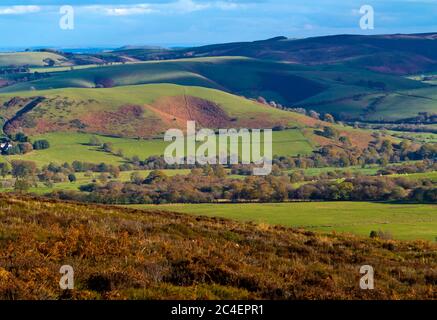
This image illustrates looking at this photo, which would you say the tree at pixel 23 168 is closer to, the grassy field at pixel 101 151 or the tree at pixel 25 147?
the grassy field at pixel 101 151

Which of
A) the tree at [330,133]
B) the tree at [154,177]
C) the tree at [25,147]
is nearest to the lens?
the tree at [154,177]

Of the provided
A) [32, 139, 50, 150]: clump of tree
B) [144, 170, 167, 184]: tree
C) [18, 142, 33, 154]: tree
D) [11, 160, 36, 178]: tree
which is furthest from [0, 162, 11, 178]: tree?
[144, 170, 167, 184]: tree

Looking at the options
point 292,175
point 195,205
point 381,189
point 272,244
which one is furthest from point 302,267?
point 292,175

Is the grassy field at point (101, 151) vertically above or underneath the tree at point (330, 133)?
underneath

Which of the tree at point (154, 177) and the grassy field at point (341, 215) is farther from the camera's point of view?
the tree at point (154, 177)

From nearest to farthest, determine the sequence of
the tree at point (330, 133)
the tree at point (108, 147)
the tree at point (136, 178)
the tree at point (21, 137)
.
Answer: the tree at point (136, 178) < the tree at point (108, 147) < the tree at point (21, 137) < the tree at point (330, 133)

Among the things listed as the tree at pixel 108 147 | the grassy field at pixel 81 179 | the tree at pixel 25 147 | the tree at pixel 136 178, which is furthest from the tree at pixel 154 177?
the tree at pixel 25 147
